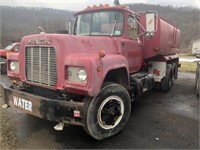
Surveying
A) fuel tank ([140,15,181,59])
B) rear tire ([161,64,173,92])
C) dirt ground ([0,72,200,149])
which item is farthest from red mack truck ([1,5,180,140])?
rear tire ([161,64,173,92])

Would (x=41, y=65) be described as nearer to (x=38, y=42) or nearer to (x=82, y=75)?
(x=38, y=42)

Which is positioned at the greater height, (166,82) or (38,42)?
(38,42)

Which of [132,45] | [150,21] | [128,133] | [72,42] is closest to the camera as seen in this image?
[72,42]

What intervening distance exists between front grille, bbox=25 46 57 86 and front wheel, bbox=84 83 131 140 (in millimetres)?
800

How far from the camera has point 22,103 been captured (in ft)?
14.0

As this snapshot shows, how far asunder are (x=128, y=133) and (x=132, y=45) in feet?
7.36

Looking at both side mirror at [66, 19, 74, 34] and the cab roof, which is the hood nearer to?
the cab roof

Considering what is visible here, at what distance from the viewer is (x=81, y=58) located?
3.76 meters

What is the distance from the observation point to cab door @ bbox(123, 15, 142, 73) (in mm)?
5510

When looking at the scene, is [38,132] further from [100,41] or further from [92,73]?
[100,41]

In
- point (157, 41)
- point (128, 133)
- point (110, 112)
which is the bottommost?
point (128, 133)

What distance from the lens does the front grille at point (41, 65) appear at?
158 inches

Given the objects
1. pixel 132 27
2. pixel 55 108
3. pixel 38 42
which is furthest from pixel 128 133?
pixel 132 27

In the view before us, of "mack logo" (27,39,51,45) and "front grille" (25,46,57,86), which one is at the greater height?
"mack logo" (27,39,51,45)
